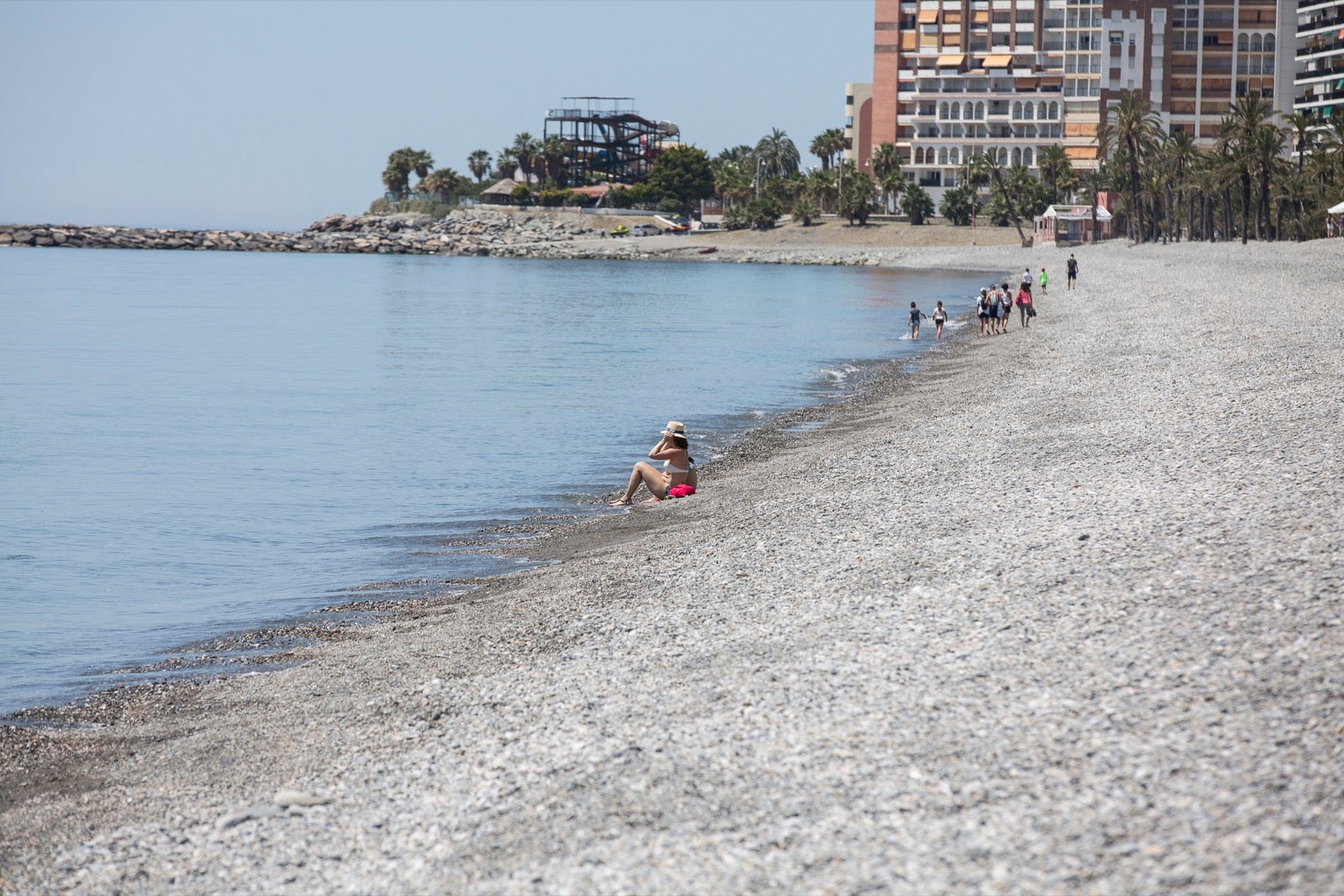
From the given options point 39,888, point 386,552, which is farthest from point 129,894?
point 386,552

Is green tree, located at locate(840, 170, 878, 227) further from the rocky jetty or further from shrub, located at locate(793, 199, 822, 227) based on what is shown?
the rocky jetty

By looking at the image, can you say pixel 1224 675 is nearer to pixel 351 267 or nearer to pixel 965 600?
pixel 965 600

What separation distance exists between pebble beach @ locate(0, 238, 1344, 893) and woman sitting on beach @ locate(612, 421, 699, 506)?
329 cm

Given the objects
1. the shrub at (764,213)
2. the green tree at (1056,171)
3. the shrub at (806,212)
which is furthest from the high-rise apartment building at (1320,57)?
the shrub at (764,213)

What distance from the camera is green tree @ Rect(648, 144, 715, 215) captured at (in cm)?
17938

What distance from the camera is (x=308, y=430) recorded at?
29.2m

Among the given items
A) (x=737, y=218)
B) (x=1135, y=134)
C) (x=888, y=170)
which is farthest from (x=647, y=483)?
(x=737, y=218)

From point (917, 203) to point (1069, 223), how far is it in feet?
92.1

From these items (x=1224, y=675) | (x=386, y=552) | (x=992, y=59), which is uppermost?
(x=992, y=59)

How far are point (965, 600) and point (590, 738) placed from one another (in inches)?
135

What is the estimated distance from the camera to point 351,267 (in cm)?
13300

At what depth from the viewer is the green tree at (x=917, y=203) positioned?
143 m

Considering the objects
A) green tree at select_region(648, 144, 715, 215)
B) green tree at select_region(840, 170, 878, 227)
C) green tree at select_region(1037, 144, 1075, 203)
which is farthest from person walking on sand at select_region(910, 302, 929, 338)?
green tree at select_region(648, 144, 715, 215)

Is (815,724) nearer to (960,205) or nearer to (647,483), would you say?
(647,483)
